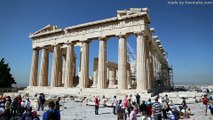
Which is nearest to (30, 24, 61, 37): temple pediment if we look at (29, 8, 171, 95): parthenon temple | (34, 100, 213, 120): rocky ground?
(29, 8, 171, 95): parthenon temple

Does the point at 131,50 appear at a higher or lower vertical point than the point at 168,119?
higher

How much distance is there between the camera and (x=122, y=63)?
26.1 meters

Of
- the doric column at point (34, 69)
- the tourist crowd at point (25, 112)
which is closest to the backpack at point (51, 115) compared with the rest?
the tourist crowd at point (25, 112)

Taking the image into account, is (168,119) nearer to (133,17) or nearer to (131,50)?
(133,17)

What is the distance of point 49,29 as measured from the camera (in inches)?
1467

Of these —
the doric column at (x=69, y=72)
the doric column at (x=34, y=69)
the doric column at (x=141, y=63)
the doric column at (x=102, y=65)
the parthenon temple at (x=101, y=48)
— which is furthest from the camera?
the doric column at (x=34, y=69)

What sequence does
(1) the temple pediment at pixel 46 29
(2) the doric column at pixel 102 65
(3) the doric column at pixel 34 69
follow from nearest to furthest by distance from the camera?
1. (2) the doric column at pixel 102 65
2. (3) the doric column at pixel 34 69
3. (1) the temple pediment at pixel 46 29

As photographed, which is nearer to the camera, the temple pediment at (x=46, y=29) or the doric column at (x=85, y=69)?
the doric column at (x=85, y=69)

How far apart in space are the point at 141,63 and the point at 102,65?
5.98 meters

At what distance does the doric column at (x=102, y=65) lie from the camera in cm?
2747

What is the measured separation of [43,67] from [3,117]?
27.0 m

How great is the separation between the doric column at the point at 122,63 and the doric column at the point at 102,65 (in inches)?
104

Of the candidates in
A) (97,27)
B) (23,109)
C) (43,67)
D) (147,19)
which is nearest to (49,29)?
(43,67)

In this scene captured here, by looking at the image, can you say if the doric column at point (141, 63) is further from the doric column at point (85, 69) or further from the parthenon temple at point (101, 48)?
the doric column at point (85, 69)
